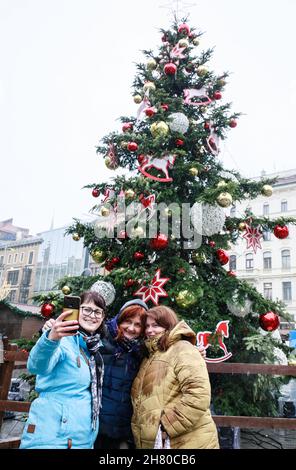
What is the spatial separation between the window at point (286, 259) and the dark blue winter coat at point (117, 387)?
105 feet

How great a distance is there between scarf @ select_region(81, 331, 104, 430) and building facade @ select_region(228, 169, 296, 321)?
30127mm

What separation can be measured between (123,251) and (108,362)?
143 inches

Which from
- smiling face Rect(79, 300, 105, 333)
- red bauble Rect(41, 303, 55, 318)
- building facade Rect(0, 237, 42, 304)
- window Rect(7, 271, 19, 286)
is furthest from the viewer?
window Rect(7, 271, 19, 286)

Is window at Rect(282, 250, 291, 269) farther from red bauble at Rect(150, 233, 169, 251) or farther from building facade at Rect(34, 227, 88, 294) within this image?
red bauble at Rect(150, 233, 169, 251)

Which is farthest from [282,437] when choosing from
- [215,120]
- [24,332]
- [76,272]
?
[76,272]

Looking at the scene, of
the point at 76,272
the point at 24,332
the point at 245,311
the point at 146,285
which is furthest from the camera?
the point at 76,272

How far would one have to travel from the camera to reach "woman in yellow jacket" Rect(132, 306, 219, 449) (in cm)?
192

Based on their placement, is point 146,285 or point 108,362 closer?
point 108,362

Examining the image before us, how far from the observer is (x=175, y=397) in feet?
6.63

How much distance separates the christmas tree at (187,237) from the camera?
4.88 metres

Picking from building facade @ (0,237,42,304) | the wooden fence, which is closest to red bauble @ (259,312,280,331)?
the wooden fence

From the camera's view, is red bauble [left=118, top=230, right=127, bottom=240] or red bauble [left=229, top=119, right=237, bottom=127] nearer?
red bauble [left=118, top=230, right=127, bottom=240]
